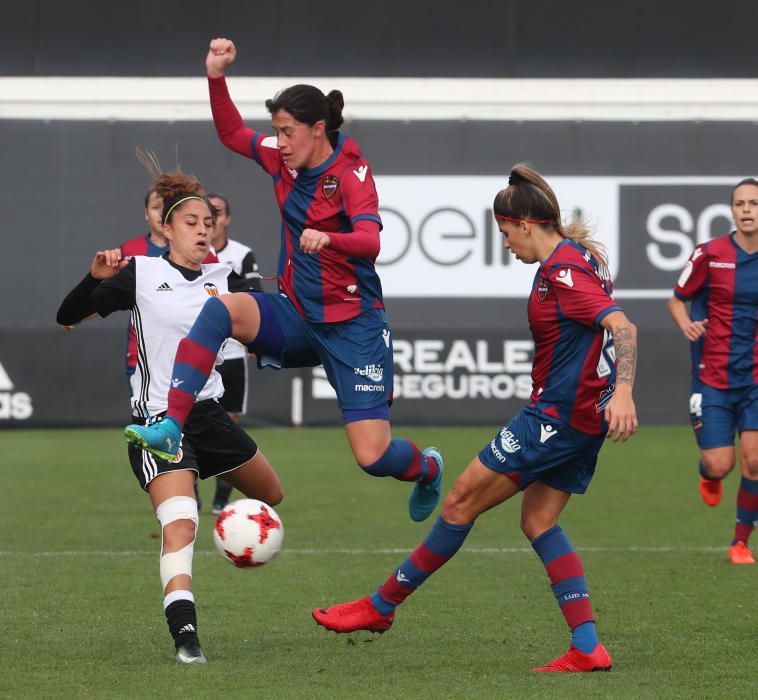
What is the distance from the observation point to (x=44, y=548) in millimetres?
8695

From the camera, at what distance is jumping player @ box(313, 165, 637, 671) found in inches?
212

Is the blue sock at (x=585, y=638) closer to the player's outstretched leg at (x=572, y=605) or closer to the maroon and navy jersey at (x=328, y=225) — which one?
the player's outstretched leg at (x=572, y=605)

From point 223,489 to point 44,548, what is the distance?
1.60 meters

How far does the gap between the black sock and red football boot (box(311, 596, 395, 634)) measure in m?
0.56

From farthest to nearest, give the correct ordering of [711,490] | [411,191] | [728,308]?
[411,191], [711,490], [728,308]

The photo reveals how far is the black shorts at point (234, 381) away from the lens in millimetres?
10047

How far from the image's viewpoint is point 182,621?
5398 mm

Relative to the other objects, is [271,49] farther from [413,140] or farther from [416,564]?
[416,564]

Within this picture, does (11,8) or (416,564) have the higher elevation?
(11,8)

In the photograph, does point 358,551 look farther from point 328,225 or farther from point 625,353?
point 625,353

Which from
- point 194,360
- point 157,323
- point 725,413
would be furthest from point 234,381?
point 194,360

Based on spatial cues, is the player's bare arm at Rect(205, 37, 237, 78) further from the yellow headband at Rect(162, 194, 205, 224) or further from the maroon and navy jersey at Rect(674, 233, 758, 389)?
the maroon and navy jersey at Rect(674, 233, 758, 389)

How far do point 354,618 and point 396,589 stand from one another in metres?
0.21

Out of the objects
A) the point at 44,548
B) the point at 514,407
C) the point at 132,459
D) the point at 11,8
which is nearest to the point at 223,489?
the point at 44,548
